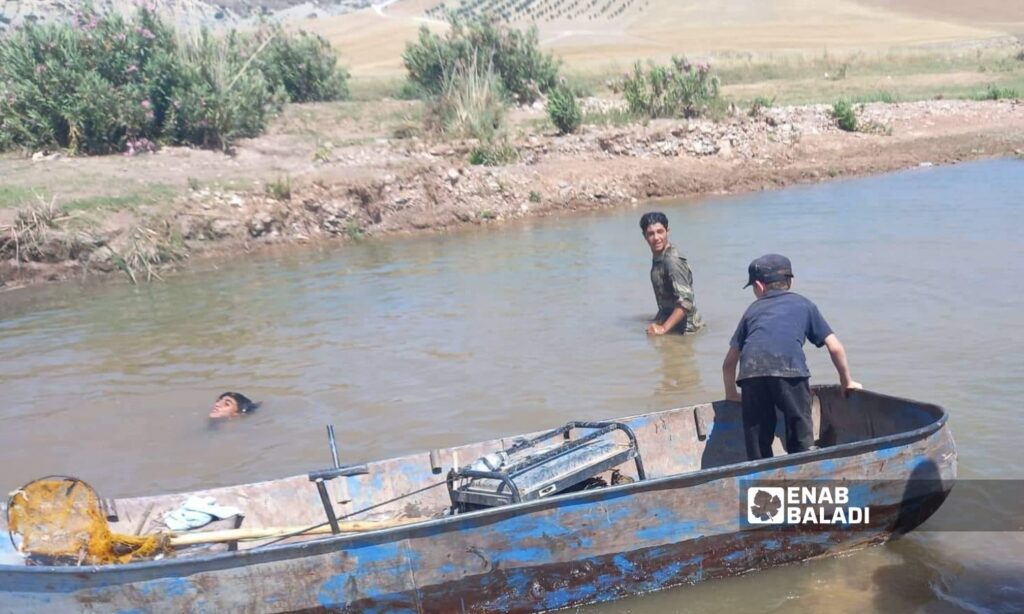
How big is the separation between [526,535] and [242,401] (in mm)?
4349

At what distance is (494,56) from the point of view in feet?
84.9

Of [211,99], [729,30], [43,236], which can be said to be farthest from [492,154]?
[729,30]

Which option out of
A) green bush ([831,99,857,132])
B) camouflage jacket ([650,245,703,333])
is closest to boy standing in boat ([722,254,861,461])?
camouflage jacket ([650,245,703,333])

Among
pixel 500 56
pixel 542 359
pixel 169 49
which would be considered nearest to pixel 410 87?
pixel 500 56

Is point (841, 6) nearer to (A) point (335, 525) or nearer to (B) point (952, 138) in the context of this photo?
(B) point (952, 138)

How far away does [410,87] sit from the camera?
1072 inches

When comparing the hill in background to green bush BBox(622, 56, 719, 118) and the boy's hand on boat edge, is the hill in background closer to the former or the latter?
green bush BBox(622, 56, 719, 118)

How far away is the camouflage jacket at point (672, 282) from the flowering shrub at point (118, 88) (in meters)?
11.7

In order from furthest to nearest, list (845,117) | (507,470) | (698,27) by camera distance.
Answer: (698,27)
(845,117)
(507,470)

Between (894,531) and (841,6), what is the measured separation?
76.5 m

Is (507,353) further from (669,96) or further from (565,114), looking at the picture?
(669,96)

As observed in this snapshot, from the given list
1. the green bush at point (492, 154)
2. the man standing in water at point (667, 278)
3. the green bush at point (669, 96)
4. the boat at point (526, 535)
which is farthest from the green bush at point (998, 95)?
the boat at point (526, 535)

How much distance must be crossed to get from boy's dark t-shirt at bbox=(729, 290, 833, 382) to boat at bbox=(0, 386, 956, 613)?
0.48 meters

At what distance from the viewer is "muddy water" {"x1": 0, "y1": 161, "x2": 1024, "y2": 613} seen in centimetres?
669
